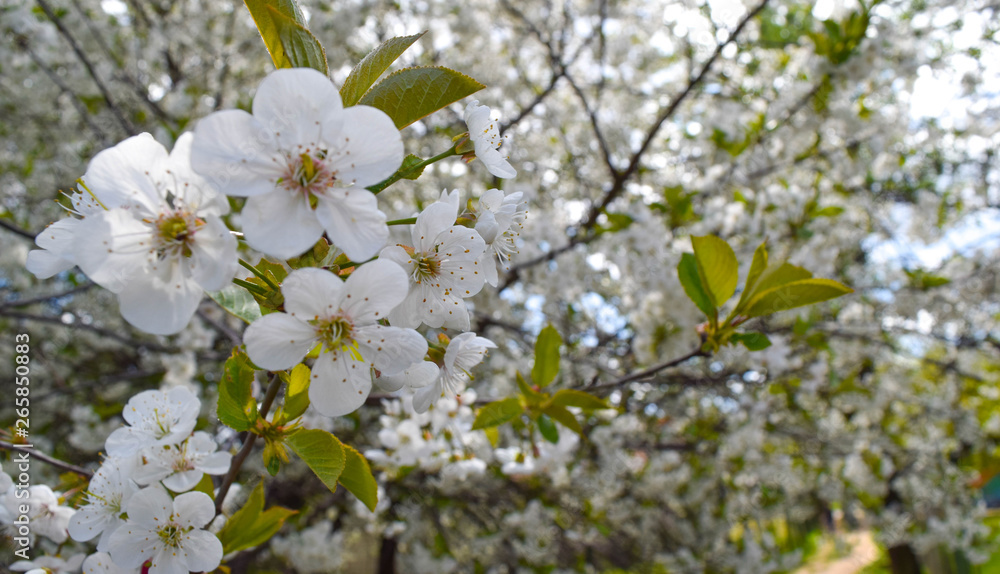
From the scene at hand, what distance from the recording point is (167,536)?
0.89 meters

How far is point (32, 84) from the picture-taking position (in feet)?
14.5

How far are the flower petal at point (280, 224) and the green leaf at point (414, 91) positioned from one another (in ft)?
0.69

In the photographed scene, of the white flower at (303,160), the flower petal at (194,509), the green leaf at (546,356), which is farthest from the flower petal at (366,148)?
the green leaf at (546,356)

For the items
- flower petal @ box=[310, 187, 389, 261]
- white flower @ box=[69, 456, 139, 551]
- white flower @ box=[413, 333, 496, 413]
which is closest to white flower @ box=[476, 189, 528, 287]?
white flower @ box=[413, 333, 496, 413]

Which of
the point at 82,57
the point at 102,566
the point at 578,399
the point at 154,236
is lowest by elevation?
the point at 102,566

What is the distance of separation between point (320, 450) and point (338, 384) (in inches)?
4.4

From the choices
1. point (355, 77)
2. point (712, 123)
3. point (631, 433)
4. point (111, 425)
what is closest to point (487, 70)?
point (712, 123)

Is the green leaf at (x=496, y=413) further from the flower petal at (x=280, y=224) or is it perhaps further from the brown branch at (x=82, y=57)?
the brown branch at (x=82, y=57)

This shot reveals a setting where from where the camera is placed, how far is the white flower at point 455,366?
938mm

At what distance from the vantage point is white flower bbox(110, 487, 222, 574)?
34.5 inches

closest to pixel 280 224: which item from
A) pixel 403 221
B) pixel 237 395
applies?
pixel 403 221

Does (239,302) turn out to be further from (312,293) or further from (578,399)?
(578,399)

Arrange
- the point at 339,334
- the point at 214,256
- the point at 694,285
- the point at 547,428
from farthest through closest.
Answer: the point at 547,428 < the point at 694,285 < the point at 339,334 < the point at 214,256

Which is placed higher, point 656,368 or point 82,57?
point 82,57
